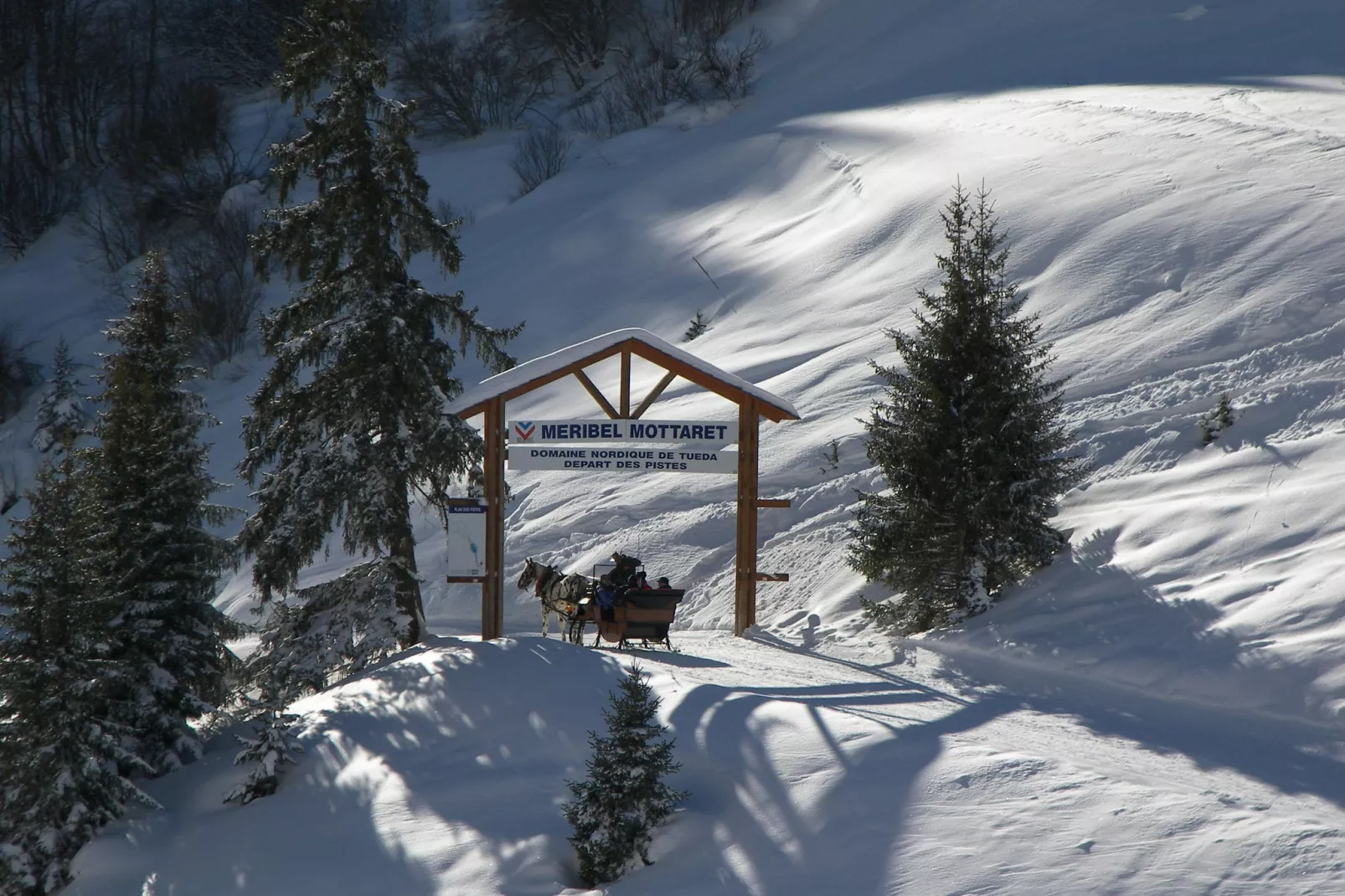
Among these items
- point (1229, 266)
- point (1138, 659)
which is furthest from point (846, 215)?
point (1138, 659)

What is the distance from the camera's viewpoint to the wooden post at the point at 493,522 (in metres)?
14.5

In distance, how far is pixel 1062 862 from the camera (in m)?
7.27

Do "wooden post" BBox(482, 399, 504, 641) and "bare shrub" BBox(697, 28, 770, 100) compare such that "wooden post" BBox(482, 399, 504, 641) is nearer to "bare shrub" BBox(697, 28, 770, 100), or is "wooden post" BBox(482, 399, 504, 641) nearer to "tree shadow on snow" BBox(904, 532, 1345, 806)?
"tree shadow on snow" BBox(904, 532, 1345, 806)

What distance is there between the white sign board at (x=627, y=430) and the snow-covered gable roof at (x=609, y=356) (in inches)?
19.1

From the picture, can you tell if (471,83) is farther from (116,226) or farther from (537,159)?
(116,226)

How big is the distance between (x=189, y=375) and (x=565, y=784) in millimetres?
7514

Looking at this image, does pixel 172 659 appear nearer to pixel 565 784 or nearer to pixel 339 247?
pixel 339 247

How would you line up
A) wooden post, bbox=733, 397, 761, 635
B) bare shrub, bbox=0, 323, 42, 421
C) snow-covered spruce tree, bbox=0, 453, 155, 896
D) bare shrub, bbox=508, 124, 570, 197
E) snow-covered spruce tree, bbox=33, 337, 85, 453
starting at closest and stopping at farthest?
snow-covered spruce tree, bbox=0, 453, 155, 896 → wooden post, bbox=733, 397, 761, 635 → snow-covered spruce tree, bbox=33, 337, 85, 453 → bare shrub, bbox=0, 323, 42, 421 → bare shrub, bbox=508, 124, 570, 197

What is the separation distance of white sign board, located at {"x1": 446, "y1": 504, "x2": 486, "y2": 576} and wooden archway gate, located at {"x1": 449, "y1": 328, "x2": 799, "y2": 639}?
5.1 inches

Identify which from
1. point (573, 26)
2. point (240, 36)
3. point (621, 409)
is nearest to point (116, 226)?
Result: point (240, 36)

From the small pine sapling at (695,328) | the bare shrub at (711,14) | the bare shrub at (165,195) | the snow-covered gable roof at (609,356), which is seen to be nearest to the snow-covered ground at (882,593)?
the small pine sapling at (695,328)

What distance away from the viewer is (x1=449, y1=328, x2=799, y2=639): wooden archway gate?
14.5 meters

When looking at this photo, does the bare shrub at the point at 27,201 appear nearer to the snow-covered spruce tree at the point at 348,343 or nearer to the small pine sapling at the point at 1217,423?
the snow-covered spruce tree at the point at 348,343

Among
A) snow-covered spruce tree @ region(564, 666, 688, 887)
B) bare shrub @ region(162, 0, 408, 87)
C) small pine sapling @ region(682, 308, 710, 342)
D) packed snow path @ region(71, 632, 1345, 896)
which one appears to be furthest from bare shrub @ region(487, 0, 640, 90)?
snow-covered spruce tree @ region(564, 666, 688, 887)
